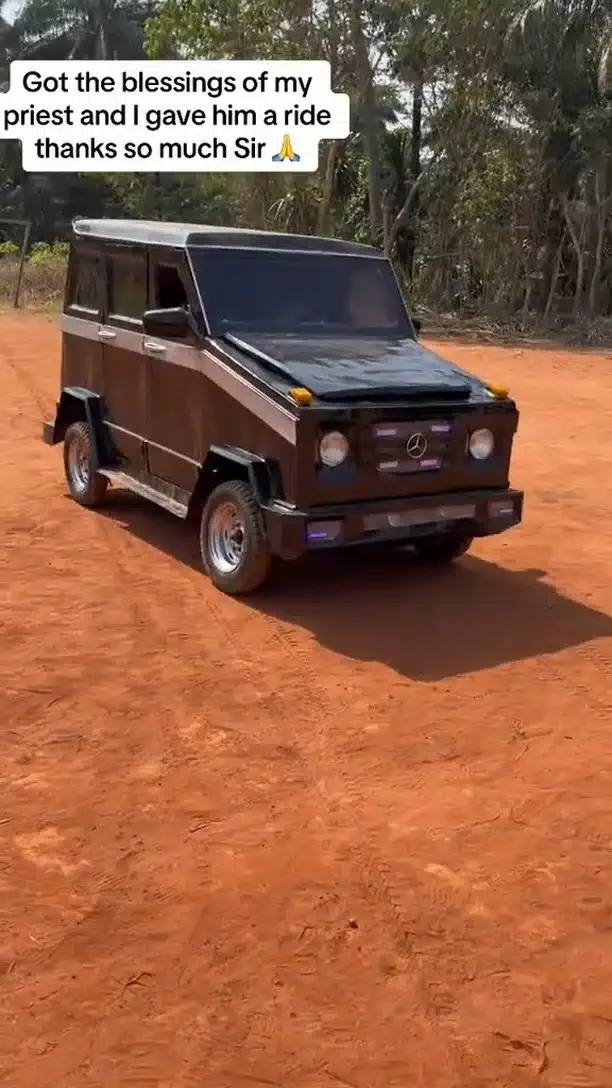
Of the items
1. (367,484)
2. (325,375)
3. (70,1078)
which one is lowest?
(70,1078)

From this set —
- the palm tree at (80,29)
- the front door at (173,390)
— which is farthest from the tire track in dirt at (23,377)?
the palm tree at (80,29)

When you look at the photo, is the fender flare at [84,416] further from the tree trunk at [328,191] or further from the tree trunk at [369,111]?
the tree trunk at [328,191]

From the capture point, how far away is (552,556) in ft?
23.6

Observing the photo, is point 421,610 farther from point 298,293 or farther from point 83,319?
point 83,319

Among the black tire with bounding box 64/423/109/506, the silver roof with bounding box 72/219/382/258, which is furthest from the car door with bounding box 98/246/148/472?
the black tire with bounding box 64/423/109/506

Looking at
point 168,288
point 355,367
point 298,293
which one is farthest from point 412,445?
point 168,288

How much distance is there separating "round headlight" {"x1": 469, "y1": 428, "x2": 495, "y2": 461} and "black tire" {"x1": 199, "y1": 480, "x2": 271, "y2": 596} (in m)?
1.32

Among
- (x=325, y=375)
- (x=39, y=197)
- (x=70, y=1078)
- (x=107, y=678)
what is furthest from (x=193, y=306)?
(x=39, y=197)

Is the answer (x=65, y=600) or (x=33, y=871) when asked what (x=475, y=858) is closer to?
(x=33, y=871)

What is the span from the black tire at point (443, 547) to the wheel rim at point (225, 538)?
128cm

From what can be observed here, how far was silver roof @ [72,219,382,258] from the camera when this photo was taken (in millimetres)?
6566

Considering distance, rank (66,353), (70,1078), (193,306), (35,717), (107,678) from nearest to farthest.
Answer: (70,1078), (35,717), (107,678), (193,306), (66,353)

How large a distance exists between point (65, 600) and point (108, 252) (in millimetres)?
2762

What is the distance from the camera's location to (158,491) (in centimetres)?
689
